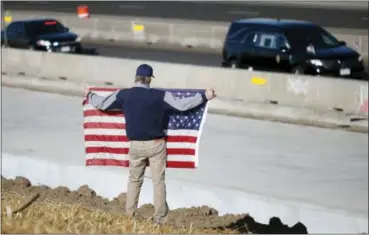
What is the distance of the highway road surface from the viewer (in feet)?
43.5

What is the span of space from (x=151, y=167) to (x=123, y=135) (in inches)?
32.4

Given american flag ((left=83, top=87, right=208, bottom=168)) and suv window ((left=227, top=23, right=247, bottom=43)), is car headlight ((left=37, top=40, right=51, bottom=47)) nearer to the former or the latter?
suv window ((left=227, top=23, right=247, bottom=43))

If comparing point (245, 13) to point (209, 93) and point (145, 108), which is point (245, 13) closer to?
point (209, 93)

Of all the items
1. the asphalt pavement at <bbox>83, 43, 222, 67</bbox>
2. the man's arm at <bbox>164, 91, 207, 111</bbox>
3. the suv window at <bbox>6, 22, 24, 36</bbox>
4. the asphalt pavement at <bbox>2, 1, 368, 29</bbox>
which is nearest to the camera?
the man's arm at <bbox>164, 91, 207, 111</bbox>

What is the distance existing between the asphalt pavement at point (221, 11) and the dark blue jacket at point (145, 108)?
25322mm

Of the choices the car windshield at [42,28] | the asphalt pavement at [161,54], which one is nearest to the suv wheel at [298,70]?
the asphalt pavement at [161,54]

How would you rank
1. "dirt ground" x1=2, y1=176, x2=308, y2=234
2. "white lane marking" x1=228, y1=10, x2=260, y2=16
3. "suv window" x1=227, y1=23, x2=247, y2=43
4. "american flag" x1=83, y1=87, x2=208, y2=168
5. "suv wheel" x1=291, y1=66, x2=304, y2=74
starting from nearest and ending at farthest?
"american flag" x1=83, y1=87, x2=208, y2=168, "dirt ground" x1=2, y1=176, x2=308, y2=234, "suv wheel" x1=291, y1=66, x2=304, y2=74, "suv window" x1=227, y1=23, x2=247, y2=43, "white lane marking" x1=228, y1=10, x2=260, y2=16

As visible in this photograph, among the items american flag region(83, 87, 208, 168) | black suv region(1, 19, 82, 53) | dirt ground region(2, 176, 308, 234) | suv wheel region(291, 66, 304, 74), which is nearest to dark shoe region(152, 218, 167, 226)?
american flag region(83, 87, 208, 168)

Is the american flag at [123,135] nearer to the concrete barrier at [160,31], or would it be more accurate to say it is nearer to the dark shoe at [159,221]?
the dark shoe at [159,221]

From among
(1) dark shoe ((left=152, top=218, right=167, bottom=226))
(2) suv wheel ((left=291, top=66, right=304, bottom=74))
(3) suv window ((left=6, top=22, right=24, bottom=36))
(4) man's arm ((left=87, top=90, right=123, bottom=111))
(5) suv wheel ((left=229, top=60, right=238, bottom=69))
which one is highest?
(4) man's arm ((left=87, top=90, right=123, bottom=111))

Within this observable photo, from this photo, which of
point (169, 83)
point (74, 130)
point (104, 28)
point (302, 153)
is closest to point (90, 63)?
point (169, 83)

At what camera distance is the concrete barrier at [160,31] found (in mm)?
33562

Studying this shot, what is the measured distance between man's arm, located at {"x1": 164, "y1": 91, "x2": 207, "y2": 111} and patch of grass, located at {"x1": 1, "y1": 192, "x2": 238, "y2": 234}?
1.27 metres

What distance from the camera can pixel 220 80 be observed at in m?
20.1
